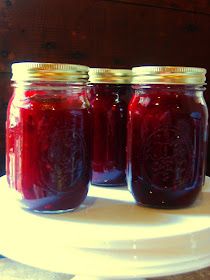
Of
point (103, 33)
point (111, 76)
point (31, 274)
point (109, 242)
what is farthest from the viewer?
point (103, 33)

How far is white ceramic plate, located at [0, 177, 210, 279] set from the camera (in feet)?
1.37

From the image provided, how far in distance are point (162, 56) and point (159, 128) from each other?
0.67m

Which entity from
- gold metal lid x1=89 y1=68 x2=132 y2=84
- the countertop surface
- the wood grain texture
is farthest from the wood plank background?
gold metal lid x1=89 y1=68 x2=132 y2=84

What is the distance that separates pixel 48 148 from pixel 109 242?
12 cm

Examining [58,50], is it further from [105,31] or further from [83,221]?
[83,221]

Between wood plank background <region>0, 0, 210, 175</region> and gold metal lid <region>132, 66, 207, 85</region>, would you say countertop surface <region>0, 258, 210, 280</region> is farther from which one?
gold metal lid <region>132, 66, 207, 85</region>

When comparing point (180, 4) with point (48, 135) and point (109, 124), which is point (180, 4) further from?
point (48, 135)

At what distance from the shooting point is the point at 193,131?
0.50m

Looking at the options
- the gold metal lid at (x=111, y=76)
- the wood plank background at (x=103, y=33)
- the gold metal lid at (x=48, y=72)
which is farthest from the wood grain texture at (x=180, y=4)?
the gold metal lid at (x=48, y=72)

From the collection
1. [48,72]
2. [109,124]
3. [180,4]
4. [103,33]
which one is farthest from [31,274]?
[180,4]

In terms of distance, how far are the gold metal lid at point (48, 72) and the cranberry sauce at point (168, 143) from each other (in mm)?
89

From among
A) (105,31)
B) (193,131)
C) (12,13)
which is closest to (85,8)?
(105,31)

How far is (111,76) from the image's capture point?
1.90ft

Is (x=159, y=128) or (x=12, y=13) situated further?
(x=12, y=13)
